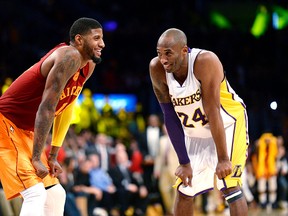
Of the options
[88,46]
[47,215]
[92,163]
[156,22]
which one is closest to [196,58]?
[88,46]

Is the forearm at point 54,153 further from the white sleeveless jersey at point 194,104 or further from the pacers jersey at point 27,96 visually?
the white sleeveless jersey at point 194,104

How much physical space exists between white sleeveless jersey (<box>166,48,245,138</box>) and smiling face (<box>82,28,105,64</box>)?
26.1 inches

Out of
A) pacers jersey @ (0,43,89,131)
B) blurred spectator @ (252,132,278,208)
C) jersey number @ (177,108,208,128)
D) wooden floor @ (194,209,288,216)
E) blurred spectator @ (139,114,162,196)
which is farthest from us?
blurred spectator @ (252,132,278,208)

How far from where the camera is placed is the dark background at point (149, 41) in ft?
60.2

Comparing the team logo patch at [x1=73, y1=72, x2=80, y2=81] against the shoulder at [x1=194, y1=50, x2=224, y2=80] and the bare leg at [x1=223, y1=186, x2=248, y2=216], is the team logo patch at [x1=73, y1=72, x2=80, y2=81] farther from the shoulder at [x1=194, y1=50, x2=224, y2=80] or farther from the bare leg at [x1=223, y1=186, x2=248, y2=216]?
the bare leg at [x1=223, y1=186, x2=248, y2=216]

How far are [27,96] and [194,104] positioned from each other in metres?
1.33

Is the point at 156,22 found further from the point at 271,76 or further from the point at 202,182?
the point at 202,182

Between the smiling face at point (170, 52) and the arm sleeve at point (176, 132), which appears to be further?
the arm sleeve at point (176, 132)

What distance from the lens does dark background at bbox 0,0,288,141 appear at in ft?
60.2

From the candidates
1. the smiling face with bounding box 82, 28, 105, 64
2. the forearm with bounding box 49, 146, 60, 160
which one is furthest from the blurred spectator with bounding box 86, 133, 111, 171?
the smiling face with bounding box 82, 28, 105, 64

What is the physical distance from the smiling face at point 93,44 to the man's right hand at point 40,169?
91 cm

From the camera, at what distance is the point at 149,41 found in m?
21.2

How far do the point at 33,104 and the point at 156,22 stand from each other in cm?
1690

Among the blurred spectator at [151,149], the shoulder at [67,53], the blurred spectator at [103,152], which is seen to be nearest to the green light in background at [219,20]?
the blurred spectator at [151,149]
